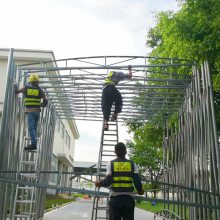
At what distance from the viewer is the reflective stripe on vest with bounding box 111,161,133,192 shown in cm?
589

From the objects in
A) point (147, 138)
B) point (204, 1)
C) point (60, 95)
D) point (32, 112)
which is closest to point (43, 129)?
point (60, 95)

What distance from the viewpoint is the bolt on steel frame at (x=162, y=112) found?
8523mm

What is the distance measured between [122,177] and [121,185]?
0.14 metres

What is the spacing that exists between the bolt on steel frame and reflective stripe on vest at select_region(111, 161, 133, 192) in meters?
0.75

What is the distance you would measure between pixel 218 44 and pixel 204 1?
172 centimetres

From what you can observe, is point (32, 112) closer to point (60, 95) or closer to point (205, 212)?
point (60, 95)

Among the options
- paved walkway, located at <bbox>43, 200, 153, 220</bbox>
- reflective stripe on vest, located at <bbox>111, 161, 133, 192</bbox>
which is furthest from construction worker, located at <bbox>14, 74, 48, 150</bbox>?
paved walkway, located at <bbox>43, 200, 153, 220</bbox>

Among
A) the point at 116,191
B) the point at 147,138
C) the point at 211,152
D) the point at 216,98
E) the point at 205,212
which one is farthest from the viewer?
the point at 147,138

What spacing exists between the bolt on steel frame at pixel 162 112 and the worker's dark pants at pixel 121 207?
67 centimetres

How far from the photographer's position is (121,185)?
5891mm

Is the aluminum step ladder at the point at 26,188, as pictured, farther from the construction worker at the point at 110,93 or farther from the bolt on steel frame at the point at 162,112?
the construction worker at the point at 110,93

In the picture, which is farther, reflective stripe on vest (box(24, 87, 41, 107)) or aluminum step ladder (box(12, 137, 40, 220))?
aluminum step ladder (box(12, 137, 40, 220))

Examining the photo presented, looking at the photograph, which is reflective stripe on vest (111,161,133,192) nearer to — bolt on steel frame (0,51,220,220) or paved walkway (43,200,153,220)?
bolt on steel frame (0,51,220,220)

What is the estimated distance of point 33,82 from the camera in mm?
9711
